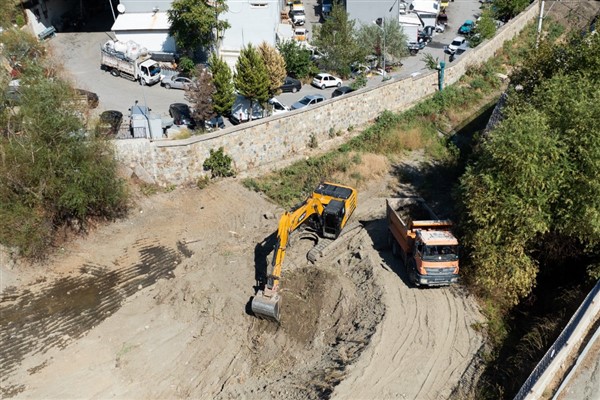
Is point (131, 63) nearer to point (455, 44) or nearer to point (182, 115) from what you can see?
point (182, 115)

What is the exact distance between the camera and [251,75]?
2959 cm

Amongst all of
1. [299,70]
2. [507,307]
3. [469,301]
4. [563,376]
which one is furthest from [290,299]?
[299,70]

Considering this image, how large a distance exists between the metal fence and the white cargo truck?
2841cm

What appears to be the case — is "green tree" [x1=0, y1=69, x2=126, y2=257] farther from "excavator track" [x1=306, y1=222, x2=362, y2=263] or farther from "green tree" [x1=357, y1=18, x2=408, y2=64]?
"green tree" [x1=357, y1=18, x2=408, y2=64]

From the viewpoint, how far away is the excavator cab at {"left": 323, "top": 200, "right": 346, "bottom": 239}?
882 inches

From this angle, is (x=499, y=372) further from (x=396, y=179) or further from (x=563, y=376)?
(x=396, y=179)

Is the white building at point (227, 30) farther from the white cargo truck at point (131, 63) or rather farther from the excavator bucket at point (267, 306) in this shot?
the excavator bucket at point (267, 306)

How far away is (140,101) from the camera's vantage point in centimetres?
3350

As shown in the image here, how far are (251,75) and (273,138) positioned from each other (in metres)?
3.61

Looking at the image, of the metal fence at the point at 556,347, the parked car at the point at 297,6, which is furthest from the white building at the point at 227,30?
the metal fence at the point at 556,347

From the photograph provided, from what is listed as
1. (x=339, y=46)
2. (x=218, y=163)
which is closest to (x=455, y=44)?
(x=339, y=46)

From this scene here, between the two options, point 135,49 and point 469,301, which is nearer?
point 469,301

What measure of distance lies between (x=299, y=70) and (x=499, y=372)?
26.3 metres

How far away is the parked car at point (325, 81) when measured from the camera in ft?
122
